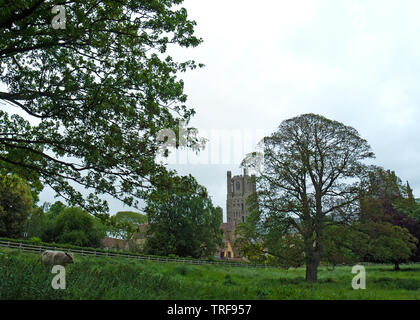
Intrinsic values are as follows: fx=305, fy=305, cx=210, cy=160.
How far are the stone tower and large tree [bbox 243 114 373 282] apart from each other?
11383 cm

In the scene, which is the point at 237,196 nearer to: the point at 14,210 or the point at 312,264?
the point at 14,210

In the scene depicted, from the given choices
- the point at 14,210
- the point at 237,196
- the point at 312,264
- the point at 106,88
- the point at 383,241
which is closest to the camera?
the point at 106,88

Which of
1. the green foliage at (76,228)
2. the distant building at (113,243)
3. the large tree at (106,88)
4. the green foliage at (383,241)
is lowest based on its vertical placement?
the distant building at (113,243)

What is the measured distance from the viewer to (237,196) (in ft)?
461

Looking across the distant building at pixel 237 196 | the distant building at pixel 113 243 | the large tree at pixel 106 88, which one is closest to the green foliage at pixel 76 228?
the distant building at pixel 113 243

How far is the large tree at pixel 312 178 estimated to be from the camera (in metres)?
20.7

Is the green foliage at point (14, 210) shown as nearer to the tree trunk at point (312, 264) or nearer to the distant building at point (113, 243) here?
the distant building at point (113, 243)

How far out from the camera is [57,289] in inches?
248

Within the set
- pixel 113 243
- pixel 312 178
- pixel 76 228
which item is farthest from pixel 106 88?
pixel 113 243

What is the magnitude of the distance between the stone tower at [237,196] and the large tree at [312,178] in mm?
113826

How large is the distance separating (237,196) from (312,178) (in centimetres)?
12022

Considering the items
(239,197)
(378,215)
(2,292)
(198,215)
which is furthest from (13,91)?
(239,197)

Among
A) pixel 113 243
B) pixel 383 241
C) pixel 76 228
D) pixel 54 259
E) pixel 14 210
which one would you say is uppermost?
pixel 14 210

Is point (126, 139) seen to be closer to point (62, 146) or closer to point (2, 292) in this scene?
point (62, 146)
